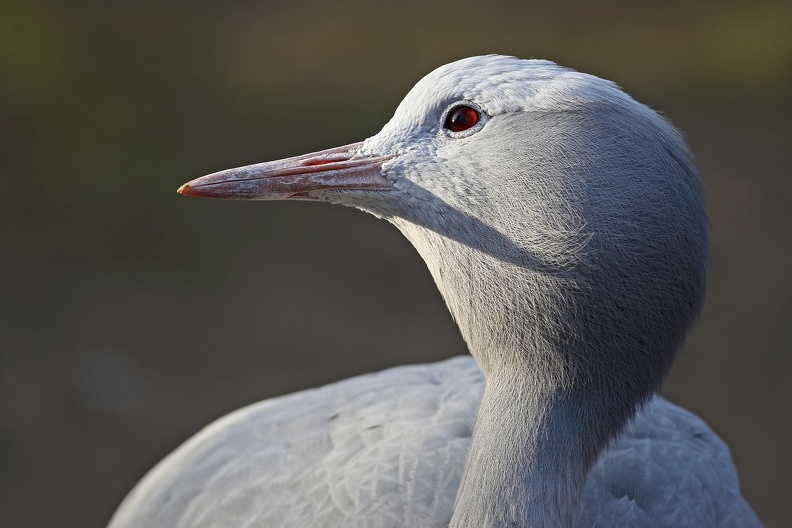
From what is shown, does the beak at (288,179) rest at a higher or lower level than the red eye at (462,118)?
lower

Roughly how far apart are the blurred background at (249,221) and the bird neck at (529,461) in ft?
10.1

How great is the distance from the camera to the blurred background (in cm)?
504

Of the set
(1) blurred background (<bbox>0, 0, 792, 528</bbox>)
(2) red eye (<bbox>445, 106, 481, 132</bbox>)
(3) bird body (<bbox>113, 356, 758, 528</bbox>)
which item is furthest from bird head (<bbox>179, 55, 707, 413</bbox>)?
(1) blurred background (<bbox>0, 0, 792, 528</bbox>)

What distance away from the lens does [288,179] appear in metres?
2.19

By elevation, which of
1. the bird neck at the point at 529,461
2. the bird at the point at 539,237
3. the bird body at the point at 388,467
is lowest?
the bird body at the point at 388,467

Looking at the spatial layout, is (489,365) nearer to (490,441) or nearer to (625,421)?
(490,441)

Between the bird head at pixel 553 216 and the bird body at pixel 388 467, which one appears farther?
the bird body at pixel 388 467

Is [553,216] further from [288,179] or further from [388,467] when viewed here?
[388,467]

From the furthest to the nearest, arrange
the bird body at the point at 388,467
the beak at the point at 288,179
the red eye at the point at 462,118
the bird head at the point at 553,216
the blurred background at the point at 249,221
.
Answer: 1. the blurred background at the point at 249,221
2. the bird body at the point at 388,467
3. the beak at the point at 288,179
4. the red eye at the point at 462,118
5. the bird head at the point at 553,216

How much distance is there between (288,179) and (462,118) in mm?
419

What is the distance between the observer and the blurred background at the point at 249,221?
5035mm

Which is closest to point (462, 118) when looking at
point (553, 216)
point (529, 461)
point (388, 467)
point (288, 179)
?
point (553, 216)

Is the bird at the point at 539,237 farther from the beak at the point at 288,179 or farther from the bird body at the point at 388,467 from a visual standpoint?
the bird body at the point at 388,467

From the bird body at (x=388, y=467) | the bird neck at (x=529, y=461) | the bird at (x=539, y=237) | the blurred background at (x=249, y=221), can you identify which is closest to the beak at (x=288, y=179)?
the bird at (x=539, y=237)
